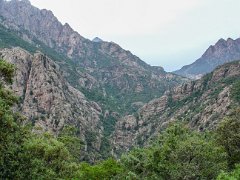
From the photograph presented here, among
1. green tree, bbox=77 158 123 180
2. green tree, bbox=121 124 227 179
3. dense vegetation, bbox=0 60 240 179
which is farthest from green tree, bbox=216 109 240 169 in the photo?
green tree, bbox=77 158 123 180

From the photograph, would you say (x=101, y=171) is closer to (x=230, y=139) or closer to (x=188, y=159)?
(x=188, y=159)

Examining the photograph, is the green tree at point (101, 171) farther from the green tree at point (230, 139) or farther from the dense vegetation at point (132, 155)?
the green tree at point (230, 139)

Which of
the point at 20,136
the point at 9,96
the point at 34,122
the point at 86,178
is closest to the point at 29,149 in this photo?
the point at 20,136

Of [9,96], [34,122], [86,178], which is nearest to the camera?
[9,96]

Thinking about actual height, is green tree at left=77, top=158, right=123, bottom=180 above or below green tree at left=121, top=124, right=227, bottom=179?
below

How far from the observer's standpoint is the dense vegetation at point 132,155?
143 ft

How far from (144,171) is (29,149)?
1136 inches

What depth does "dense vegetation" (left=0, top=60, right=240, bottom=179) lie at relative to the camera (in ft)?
143

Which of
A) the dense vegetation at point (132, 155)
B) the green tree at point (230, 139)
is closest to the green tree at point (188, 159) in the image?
the dense vegetation at point (132, 155)

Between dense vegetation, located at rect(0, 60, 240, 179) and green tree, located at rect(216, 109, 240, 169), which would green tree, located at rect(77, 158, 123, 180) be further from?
green tree, located at rect(216, 109, 240, 169)

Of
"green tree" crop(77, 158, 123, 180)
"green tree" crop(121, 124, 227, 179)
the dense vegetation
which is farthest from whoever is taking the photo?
"green tree" crop(77, 158, 123, 180)

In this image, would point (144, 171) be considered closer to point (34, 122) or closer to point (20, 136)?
point (20, 136)

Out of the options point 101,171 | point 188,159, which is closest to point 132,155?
point 101,171

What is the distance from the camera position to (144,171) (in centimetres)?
7662
